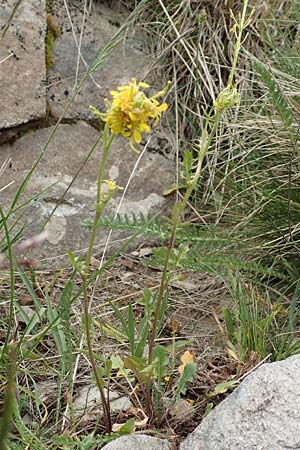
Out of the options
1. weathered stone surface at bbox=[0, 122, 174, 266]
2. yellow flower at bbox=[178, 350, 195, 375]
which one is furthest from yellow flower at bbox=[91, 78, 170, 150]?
weathered stone surface at bbox=[0, 122, 174, 266]

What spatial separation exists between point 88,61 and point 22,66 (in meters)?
0.24

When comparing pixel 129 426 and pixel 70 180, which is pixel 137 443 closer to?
pixel 129 426

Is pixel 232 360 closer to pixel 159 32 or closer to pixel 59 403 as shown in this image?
pixel 59 403

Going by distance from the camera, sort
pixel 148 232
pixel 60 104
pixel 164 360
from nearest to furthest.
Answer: pixel 164 360, pixel 148 232, pixel 60 104

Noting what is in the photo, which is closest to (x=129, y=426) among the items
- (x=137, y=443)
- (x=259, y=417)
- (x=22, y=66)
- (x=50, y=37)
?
(x=137, y=443)

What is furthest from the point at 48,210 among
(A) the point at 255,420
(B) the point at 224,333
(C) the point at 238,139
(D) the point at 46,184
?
(A) the point at 255,420

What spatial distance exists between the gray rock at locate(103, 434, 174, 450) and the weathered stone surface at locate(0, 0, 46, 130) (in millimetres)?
1166

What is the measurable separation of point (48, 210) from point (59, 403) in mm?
804

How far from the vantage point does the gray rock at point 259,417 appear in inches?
41.7

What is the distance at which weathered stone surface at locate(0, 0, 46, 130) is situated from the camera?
79.9 inches

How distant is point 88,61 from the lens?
2217 mm

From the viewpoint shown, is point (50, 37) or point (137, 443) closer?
A: point (137, 443)

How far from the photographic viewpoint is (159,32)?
2.29 metres

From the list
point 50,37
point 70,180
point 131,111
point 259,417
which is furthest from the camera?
point 50,37
